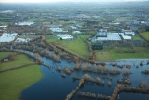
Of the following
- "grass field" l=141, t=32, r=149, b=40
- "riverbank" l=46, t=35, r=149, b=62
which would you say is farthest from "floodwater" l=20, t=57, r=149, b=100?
"grass field" l=141, t=32, r=149, b=40

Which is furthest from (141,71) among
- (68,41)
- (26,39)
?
(26,39)

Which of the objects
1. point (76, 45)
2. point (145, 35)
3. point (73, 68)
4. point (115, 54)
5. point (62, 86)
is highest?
point (145, 35)

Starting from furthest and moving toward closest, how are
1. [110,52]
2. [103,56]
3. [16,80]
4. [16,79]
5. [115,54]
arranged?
[110,52]
[115,54]
[103,56]
[16,79]
[16,80]

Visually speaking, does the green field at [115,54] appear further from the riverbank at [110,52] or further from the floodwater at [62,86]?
the floodwater at [62,86]

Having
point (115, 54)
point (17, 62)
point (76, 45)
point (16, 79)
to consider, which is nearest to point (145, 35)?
point (115, 54)

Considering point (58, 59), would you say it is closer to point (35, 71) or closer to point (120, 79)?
point (35, 71)

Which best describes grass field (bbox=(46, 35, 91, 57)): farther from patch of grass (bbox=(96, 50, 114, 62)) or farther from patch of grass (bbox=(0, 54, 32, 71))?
patch of grass (bbox=(0, 54, 32, 71))

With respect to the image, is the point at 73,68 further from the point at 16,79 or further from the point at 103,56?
the point at 16,79

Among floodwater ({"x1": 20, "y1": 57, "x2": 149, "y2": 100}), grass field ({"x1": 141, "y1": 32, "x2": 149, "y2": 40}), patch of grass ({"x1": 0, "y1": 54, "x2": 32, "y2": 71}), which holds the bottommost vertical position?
floodwater ({"x1": 20, "y1": 57, "x2": 149, "y2": 100})
